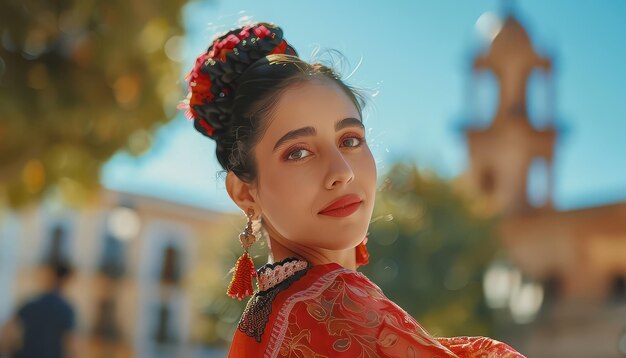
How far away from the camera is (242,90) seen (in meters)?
1.99

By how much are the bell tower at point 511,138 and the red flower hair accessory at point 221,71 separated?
93.0 ft

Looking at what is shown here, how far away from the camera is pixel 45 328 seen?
21.1ft

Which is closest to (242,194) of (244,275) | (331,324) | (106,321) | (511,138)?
(244,275)

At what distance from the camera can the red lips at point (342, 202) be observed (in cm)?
187

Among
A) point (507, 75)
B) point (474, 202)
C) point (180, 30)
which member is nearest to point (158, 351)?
point (474, 202)

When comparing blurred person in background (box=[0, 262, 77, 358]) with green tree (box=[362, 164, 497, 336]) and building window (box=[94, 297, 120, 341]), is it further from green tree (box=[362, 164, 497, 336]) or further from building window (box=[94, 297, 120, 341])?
building window (box=[94, 297, 120, 341])

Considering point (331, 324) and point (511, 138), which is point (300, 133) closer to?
point (331, 324)

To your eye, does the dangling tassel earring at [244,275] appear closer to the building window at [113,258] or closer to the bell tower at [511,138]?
the building window at [113,258]

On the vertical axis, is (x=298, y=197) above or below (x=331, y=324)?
above

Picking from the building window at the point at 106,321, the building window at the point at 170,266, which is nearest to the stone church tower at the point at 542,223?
the building window at the point at 170,266

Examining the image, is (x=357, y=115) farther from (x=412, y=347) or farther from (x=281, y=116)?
(x=412, y=347)

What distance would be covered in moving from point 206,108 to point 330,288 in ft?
1.78

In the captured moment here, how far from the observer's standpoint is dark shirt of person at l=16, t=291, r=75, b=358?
6391mm

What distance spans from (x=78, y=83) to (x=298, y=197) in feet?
19.4
